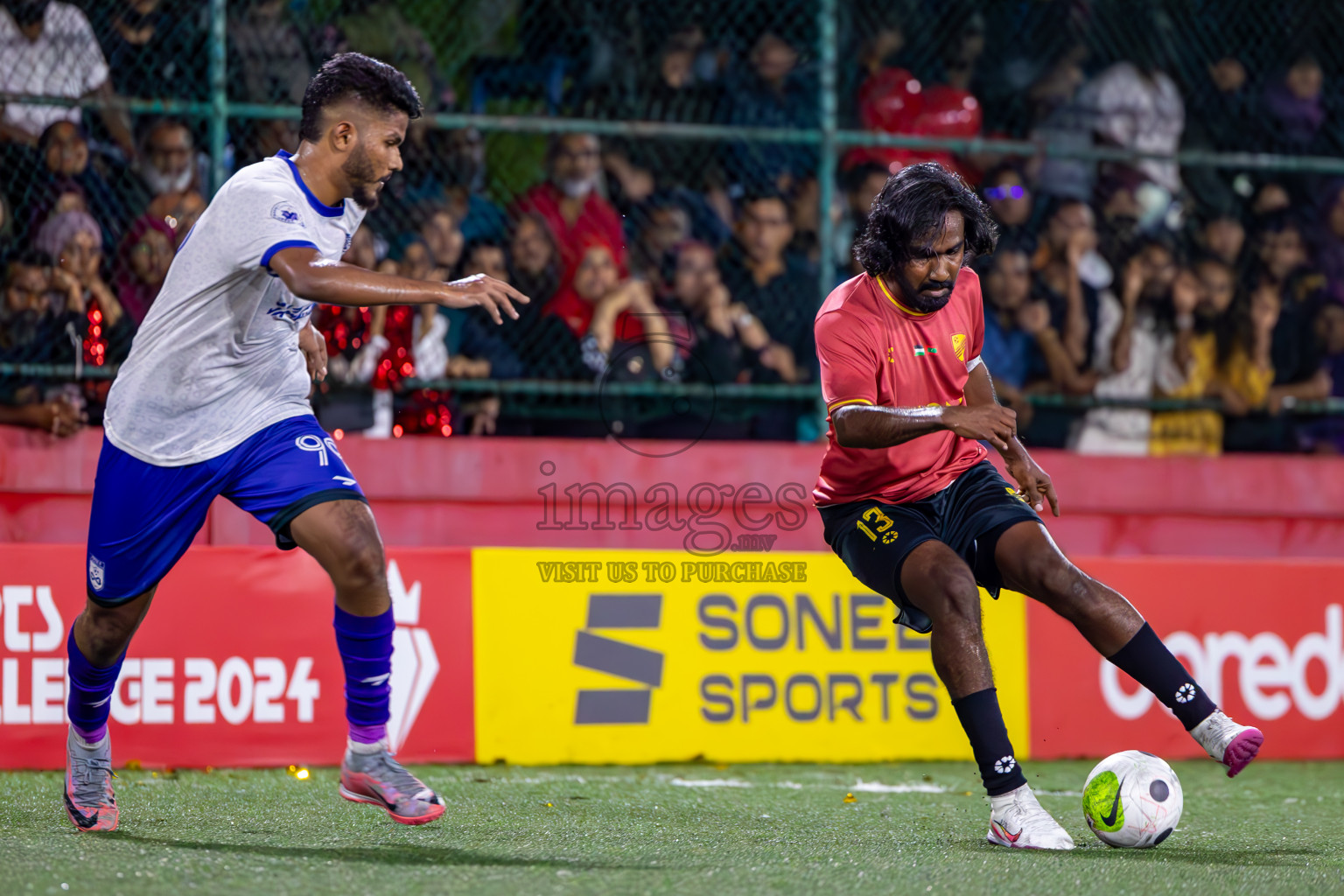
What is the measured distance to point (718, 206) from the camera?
8.12 m

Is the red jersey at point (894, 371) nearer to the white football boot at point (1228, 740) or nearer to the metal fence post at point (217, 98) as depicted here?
the white football boot at point (1228, 740)

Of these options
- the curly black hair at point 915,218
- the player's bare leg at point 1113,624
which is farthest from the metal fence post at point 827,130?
the player's bare leg at point 1113,624

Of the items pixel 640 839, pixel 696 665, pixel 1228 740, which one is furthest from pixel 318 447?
pixel 696 665

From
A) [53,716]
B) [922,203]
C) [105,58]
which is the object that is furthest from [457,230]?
[922,203]

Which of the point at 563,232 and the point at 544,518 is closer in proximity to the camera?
the point at 544,518

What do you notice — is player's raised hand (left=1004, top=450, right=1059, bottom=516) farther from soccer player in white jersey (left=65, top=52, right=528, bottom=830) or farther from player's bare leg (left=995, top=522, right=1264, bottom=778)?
soccer player in white jersey (left=65, top=52, right=528, bottom=830)

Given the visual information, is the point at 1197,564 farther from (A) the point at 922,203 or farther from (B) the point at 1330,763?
(A) the point at 922,203

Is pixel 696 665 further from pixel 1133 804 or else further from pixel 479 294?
pixel 479 294

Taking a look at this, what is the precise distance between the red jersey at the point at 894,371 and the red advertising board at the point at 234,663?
7.48 ft

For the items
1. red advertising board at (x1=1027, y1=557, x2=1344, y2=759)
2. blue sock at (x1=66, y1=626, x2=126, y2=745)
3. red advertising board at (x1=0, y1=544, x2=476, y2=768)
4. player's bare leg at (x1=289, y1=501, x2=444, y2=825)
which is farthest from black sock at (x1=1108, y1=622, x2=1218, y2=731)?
red advertising board at (x1=0, y1=544, x2=476, y2=768)

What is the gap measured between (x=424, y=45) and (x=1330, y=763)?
17.6ft

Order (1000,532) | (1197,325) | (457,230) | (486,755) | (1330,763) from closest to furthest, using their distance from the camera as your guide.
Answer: (1000,532) < (486,755) < (1330,763) < (457,230) < (1197,325)

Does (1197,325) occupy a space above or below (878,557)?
above

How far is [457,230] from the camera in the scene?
24.9ft
